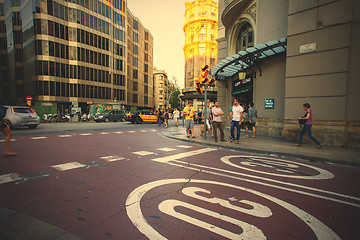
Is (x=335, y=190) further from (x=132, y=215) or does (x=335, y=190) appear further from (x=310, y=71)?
(x=310, y=71)

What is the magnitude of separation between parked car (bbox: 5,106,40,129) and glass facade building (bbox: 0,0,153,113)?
56.9ft

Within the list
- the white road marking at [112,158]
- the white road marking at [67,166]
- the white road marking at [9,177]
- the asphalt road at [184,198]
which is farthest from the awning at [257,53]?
the white road marking at [9,177]

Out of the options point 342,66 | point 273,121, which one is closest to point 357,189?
point 342,66

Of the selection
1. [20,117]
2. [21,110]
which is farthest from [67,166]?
[21,110]

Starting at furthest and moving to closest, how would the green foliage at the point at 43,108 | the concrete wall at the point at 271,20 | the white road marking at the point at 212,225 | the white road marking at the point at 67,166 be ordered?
1. the green foliage at the point at 43,108
2. the concrete wall at the point at 271,20
3. the white road marking at the point at 67,166
4. the white road marking at the point at 212,225

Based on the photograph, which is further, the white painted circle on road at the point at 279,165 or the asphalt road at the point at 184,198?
the white painted circle on road at the point at 279,165

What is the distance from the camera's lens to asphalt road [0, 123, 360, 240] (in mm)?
2086

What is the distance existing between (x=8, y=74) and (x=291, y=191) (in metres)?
54.8

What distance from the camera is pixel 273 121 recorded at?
34.2 ft

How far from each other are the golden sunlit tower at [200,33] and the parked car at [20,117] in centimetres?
3717

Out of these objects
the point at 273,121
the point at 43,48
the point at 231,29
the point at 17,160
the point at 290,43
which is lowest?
the point at 17,160

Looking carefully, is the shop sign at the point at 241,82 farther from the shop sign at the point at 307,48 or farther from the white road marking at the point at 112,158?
the white road marking at the point at 112,158

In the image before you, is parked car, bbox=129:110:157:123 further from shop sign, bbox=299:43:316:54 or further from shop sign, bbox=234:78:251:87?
shop sign, bbox=299:43:316:54

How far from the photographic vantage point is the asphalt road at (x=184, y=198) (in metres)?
2.09
